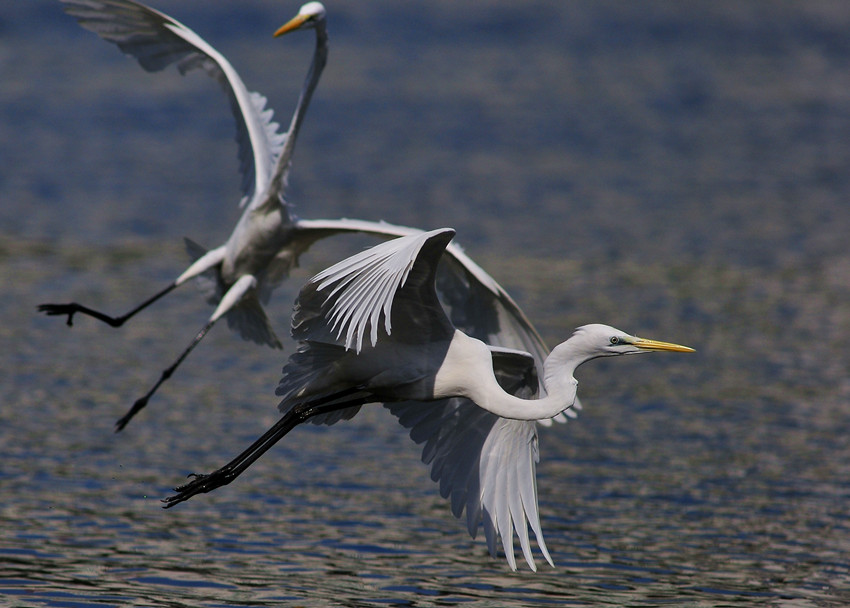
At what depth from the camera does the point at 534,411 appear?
5.62 meters

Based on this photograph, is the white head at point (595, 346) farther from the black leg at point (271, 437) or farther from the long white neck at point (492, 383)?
the black leg at point (271, 437)

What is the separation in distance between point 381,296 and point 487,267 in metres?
8.53

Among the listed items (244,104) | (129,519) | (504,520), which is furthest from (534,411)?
(244,104)

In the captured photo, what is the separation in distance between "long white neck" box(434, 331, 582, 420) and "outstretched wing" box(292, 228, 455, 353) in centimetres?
16

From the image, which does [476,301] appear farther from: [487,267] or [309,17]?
[487,267]

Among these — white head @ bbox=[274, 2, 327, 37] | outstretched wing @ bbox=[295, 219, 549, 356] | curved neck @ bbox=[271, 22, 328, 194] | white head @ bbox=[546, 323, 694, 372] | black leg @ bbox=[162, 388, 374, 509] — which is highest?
white head @ bbox=[274, 2, 327, 37]

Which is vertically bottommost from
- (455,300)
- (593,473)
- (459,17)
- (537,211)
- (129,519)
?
(129,519)

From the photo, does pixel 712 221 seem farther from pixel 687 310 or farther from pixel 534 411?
pixel 534 411

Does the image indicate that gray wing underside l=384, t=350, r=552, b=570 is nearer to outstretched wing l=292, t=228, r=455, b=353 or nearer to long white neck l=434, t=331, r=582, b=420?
long white neck l=434, t=331, r=582, b=420

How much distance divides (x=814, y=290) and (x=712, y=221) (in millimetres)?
3266

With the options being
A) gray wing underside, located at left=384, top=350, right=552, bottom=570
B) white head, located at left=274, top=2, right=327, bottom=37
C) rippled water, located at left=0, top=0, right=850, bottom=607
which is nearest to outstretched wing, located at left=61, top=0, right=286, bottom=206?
white head, located at left=274, top=2, right=327, bottom=37

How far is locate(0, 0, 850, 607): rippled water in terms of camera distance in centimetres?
649

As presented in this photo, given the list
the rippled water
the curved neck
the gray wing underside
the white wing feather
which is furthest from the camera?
the curved neck

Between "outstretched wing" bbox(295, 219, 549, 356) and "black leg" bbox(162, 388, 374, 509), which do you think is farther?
"outstretched wing" bbox(295, 219, 549, 356)
